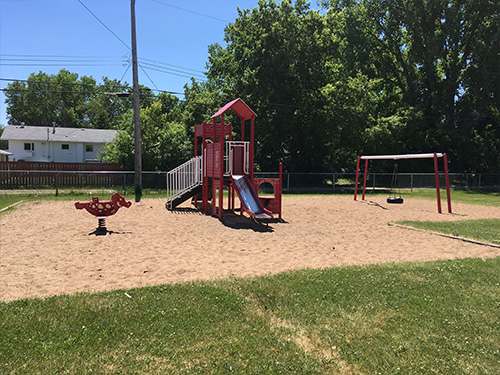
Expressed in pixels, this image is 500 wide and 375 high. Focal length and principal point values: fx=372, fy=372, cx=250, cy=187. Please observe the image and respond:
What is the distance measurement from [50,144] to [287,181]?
37.2m

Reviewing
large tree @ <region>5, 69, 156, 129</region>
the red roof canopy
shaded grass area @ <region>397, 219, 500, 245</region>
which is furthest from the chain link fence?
large tree @ <region>5, 69, 156, 129</region>

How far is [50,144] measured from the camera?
160 ft

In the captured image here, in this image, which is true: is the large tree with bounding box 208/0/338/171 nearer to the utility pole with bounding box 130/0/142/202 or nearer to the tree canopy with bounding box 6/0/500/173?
the tree canopy with bounding box 6/0/500/173

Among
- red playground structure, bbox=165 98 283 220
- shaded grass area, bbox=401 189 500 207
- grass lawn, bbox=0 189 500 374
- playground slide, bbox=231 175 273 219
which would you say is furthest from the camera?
shaded grass area, bbox=401 189 500 207

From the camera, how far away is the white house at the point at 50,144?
1886 inches

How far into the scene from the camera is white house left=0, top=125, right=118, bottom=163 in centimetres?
4791

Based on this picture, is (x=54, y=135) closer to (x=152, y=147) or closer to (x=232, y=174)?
(x=152, y=147)

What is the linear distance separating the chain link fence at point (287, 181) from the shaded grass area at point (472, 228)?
1299 cm

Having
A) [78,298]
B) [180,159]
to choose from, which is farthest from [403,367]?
[180,159]

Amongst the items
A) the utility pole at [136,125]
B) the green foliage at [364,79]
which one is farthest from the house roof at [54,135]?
the utility pole at [136,125]

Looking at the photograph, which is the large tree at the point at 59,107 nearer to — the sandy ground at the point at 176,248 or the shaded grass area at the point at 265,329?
the sandy ground at the point at 176,248

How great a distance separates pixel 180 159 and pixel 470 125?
93.6 feet

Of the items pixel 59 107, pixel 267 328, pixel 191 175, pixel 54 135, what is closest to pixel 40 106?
pixel 59 107

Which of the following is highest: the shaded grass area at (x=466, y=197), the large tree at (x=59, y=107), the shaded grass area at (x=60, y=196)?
the large tree at (x=59, y=107)
